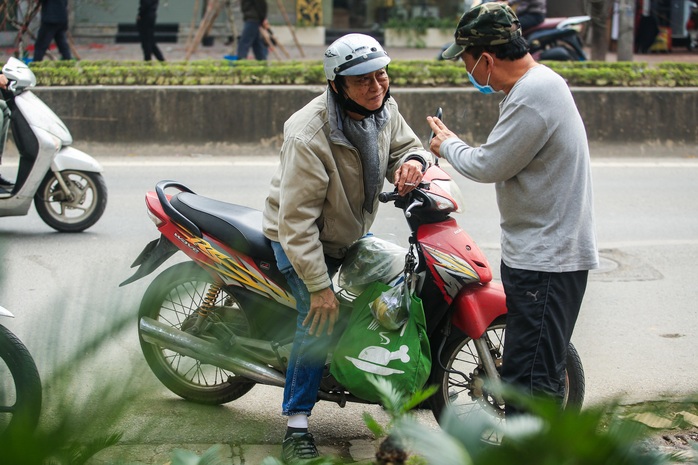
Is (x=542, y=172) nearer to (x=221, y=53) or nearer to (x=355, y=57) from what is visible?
(x=355, y=57)

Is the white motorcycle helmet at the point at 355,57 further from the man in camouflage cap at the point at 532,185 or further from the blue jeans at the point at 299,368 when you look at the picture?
the blue jeans at the point at 299,368

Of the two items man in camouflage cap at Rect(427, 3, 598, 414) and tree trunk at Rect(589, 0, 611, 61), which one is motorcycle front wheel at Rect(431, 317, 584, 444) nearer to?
man in camouflage cap at Rect(427, 3, 598, 414)

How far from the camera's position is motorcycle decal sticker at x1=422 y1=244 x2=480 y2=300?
3656 mm

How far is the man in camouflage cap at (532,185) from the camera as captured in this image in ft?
10.4

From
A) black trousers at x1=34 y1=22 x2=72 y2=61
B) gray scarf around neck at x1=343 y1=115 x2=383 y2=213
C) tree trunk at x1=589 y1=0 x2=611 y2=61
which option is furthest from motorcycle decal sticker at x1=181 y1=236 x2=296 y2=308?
tree trunk at x1=589 y1=0 x2=611 y2=61

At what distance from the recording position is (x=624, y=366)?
16.3ft

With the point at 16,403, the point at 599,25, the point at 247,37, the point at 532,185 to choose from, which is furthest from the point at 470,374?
the point at 247,37

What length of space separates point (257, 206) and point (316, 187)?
16.4 feet

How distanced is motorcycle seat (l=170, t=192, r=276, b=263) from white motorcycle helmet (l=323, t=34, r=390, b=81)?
0.87 metres

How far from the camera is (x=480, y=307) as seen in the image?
12.1 ft

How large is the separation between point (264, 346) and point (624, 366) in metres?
2.05

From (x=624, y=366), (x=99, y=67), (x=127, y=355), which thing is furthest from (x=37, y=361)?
(x=99, y=67)

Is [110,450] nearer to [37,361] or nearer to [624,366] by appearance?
[37,361]

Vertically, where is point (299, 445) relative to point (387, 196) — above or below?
below
